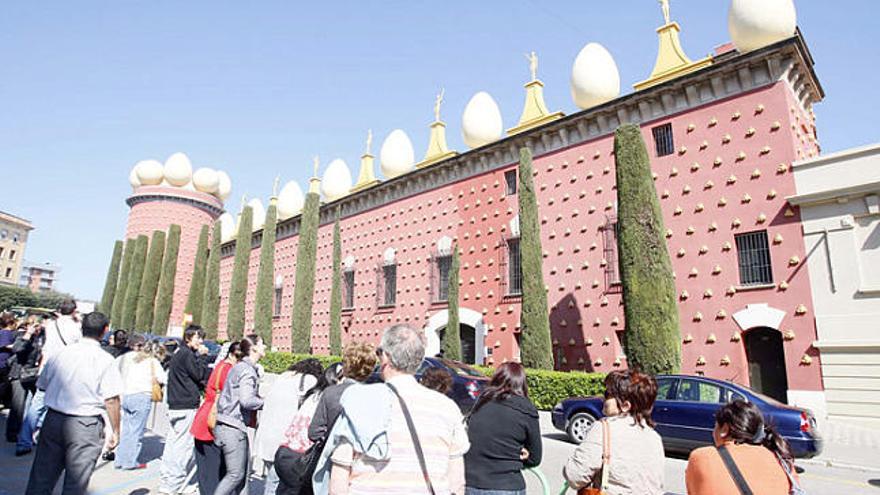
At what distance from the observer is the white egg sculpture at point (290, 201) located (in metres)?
35.5

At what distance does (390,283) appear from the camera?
25938 mm

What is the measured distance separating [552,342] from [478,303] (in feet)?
13.1

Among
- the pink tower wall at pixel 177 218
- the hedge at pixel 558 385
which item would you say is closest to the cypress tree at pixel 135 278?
the pink tower wall at pixel 177 218

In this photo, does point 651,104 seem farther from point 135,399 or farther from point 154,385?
point 135,399

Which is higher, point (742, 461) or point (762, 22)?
point (762, 22)

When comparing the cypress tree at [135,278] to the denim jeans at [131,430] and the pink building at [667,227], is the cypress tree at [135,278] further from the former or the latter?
the denim jeans at [131,430]

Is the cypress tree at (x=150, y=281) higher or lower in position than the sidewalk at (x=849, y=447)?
higher

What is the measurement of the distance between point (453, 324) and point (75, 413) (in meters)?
15.9

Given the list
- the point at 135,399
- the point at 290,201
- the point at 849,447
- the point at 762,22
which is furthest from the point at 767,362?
the point at 290,201

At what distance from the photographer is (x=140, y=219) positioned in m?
45.8

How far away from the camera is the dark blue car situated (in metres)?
8.42

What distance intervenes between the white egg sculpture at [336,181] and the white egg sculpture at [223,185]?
22.8 metres

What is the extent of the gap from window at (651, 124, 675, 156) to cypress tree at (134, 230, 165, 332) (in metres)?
37.7

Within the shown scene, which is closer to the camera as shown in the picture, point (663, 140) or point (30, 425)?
point (30, 425)
